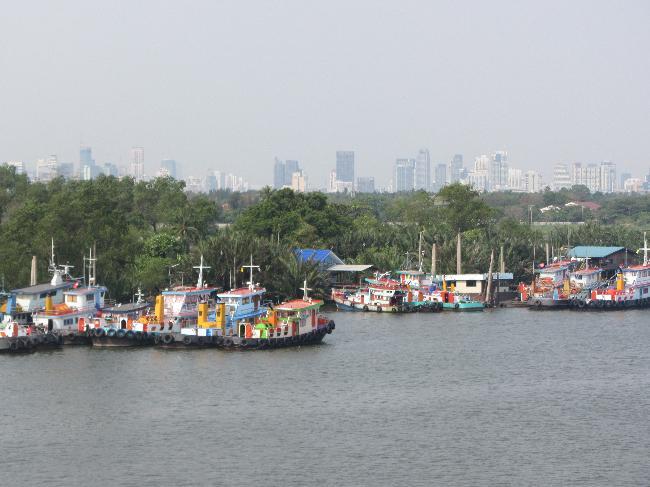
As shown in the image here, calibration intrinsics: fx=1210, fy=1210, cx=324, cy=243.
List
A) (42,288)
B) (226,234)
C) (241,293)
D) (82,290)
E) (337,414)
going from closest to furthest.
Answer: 1. (337,414)
2. (241,293)
3. (82,290)
4. (42,288)
5. (226,234)

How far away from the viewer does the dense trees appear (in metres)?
71.1

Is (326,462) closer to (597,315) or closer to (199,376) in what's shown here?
(199,376)

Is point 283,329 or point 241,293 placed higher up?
point 241,293

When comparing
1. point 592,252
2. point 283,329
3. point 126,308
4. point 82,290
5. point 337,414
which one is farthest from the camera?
point 592,252

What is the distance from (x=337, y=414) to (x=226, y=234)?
1582 inches

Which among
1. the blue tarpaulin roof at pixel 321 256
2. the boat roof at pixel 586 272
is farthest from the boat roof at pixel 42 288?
the boat roof at pixel 586 272

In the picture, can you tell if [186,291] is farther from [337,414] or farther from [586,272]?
[586,272]

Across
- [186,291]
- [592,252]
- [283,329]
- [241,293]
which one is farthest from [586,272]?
[186,291]

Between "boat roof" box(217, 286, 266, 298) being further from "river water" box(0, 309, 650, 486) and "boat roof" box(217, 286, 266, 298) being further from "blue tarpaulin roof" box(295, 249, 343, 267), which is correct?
"blue tarpaulin roof" box(295, 249, 343, 267)

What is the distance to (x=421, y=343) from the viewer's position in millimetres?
59500

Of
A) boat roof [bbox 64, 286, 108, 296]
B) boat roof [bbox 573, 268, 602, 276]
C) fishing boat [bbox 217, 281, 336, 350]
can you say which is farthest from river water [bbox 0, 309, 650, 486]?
boat roof [bbox 573, 268, 602, 276]

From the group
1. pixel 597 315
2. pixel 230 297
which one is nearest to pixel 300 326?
pixel 230 297

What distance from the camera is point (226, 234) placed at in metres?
80.7

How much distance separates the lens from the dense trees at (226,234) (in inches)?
2800
